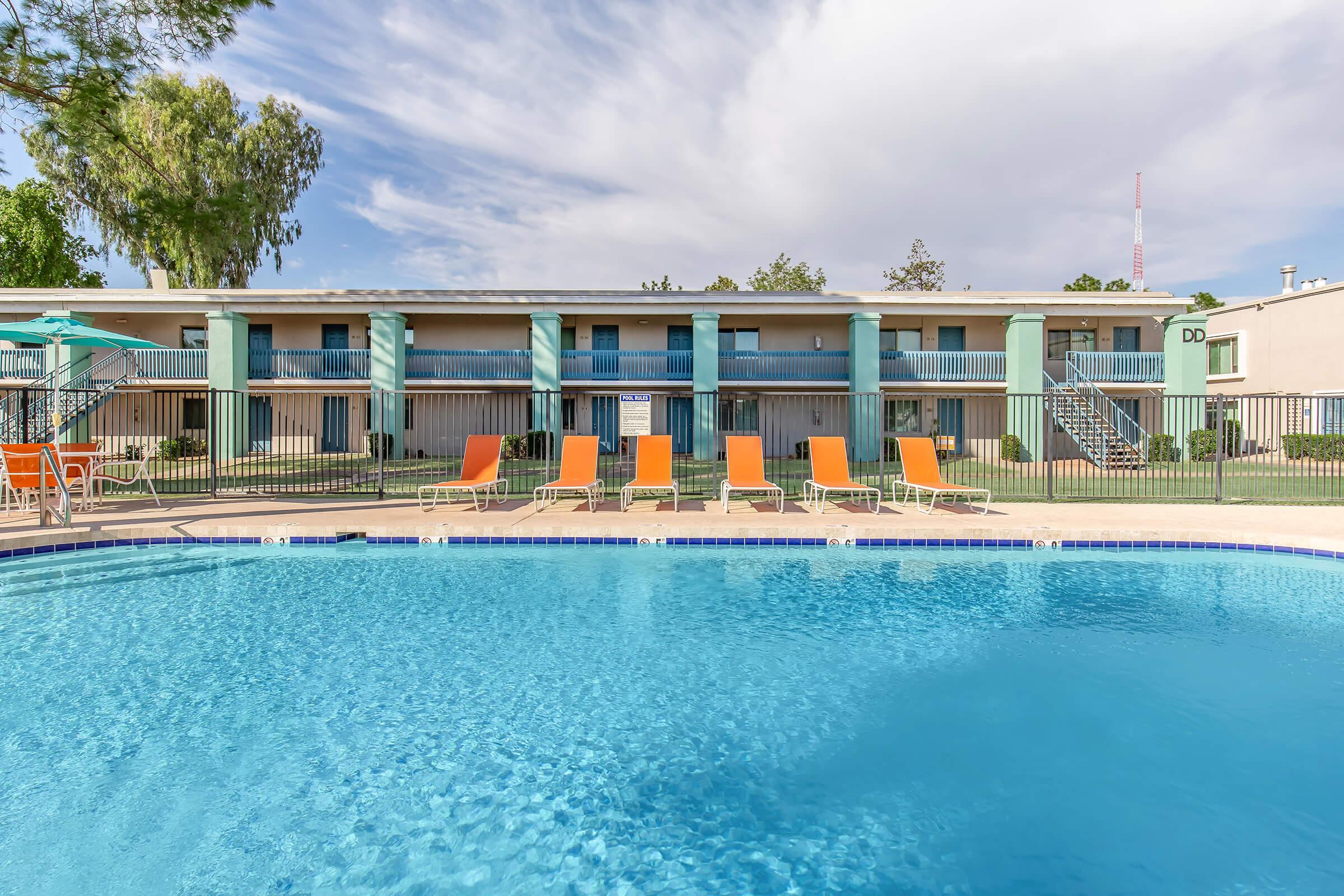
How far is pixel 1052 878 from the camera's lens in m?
2.32

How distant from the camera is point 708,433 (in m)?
21.2

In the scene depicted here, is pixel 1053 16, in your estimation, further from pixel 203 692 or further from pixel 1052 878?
pixel 203 692

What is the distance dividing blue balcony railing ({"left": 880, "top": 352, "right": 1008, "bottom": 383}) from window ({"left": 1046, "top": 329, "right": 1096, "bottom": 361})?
3407 millimetres

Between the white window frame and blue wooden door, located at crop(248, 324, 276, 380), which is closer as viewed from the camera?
blue wooden door, located at crop(248, 324, 276, 380)

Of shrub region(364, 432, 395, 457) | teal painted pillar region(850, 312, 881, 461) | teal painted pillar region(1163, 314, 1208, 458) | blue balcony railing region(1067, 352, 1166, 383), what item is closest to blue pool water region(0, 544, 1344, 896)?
shrub region(364, 432, 395, 457)

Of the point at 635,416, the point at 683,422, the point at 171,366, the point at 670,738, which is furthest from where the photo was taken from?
the point at 683,422

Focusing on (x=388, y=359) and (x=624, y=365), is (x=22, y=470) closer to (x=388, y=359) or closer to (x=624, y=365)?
(x=388, y=359)

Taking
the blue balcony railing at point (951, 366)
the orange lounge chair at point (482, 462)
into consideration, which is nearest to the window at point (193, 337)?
the orange lounge chair at point (482, 462)

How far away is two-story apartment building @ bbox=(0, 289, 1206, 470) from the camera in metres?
20.1

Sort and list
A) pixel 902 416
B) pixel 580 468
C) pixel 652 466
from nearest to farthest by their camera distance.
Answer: pixel 652 466, pixel 580 468, pixel 902 416

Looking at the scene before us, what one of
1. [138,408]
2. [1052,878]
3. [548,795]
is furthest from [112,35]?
[138,408]

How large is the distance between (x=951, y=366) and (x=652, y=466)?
48.9 feet

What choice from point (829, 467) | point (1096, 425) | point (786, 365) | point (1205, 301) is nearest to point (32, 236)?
point (786, 365)

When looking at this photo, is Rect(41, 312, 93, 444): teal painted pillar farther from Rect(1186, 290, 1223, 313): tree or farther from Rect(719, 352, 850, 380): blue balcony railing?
Rect(1186, 290, 1223, 313): tree
